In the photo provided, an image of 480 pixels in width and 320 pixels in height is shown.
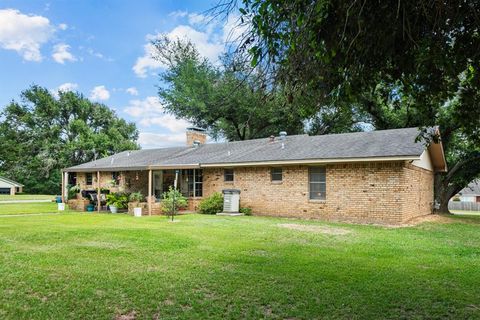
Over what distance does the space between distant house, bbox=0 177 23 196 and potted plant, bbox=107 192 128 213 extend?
35585mm

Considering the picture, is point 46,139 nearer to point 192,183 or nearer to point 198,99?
point 198,99

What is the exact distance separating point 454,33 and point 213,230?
27.8 feet

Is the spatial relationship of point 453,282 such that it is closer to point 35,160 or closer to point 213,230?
point 213,230

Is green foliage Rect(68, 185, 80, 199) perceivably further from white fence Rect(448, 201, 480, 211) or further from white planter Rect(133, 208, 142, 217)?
white fence Rect(448, 201, 480, 211)

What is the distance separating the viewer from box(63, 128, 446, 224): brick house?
44.8 ft

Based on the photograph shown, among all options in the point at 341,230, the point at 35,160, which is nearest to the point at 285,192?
the point at 341,230

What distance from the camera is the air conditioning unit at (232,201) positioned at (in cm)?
1691

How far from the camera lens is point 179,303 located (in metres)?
4.64

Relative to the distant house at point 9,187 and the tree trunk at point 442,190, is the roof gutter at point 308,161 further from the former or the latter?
the distant house at point 9,187

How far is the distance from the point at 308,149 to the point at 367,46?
1269 cm

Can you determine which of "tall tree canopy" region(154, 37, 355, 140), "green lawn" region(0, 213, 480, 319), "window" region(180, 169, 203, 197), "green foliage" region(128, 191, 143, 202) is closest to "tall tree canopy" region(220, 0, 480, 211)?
"green lawn" region(0, 213, 480, 319)

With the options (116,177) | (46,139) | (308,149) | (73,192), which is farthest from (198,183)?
(46,139)

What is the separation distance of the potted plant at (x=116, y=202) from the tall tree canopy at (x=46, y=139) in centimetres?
2326

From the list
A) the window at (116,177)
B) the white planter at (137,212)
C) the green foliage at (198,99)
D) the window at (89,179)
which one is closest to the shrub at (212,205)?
the white planter at (137,212)
